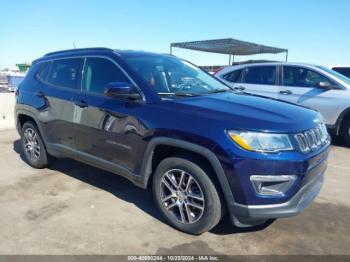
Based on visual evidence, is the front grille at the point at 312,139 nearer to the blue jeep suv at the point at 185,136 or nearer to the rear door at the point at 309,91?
the blue jeep suv at the point at 185,136

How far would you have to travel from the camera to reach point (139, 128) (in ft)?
11.9

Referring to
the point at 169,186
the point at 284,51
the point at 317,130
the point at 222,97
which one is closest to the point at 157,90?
the point at 222,97

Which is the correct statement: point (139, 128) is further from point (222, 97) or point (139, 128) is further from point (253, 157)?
point (253, 157)

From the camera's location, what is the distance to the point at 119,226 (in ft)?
12.0

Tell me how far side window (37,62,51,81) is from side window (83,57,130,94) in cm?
106

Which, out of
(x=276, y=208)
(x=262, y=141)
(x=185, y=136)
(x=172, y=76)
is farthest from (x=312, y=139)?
(x=172, y=76)

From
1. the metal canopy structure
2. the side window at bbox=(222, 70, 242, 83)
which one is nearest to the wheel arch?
the side window at bbox=(222, 70, 242, 83)

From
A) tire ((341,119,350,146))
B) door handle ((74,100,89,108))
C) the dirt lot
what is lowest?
the dirt lot

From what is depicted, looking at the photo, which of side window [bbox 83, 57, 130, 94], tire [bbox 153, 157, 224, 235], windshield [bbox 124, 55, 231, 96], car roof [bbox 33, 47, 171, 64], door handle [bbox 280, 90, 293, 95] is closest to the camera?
tire [bbox 153, 157, 224, 235]

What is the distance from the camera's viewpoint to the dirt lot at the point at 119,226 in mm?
3234

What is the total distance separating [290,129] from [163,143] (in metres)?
1.17

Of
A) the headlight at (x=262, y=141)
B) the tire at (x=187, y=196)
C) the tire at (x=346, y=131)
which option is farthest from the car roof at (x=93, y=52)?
the tire at (x=346, y=131)

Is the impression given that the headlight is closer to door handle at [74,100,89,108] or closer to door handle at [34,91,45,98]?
door handle at [74,100,89,108]

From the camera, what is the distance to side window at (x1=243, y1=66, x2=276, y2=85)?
8406 millimetres
